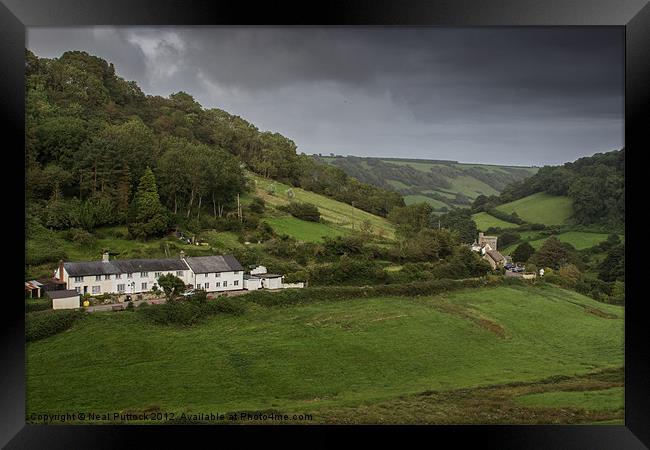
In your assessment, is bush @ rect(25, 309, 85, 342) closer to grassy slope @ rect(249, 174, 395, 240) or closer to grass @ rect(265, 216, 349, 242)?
grass @ rect(265, 216, 349, 242)

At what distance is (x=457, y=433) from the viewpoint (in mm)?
4816

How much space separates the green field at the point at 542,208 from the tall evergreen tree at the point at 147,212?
378 centimetres

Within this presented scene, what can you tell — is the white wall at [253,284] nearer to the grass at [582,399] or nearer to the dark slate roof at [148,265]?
the dark slate roof at [148,265]

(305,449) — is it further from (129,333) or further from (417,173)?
(417,173)

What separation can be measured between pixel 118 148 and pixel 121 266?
4.02 feet

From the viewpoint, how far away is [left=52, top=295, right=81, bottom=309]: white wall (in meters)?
5.02

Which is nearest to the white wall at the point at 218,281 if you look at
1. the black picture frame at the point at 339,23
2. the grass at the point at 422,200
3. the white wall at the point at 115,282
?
the white wall at the point at 115,282

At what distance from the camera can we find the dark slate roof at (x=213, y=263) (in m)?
5.35

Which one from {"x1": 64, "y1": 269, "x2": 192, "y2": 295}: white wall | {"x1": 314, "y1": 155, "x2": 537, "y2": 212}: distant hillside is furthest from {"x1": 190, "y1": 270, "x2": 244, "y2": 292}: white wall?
{"x1": 314, "y1": 155, "x2": 537, "y2": 212}: distant hillside

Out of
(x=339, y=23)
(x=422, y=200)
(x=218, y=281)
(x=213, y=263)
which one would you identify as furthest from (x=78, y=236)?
(x=422, y=200)

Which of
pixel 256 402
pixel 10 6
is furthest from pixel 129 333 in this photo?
pixel 10 6

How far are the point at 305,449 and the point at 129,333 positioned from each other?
6.64ft

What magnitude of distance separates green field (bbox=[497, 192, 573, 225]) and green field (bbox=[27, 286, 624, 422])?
0.78 m

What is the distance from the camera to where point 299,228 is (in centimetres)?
572
